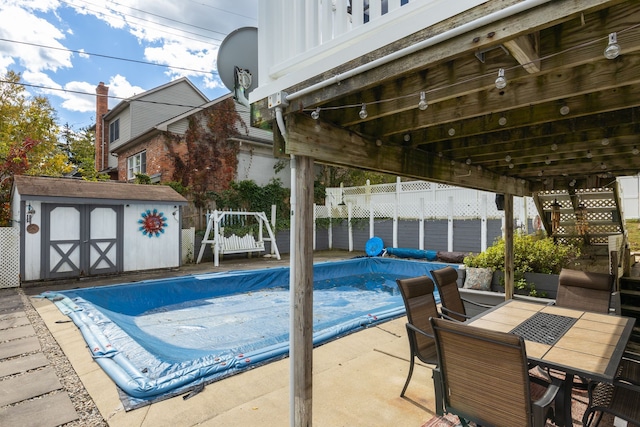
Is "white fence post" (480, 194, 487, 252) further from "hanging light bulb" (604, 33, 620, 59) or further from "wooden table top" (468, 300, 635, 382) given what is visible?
"hanging light bulb" (604, 33, 620, 59)

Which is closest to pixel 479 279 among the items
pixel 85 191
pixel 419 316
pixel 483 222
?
pixel 419 316

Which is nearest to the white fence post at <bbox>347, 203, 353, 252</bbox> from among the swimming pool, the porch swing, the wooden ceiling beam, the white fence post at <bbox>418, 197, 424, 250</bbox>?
the swimming pool

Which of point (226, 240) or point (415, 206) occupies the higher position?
point (415, 206)

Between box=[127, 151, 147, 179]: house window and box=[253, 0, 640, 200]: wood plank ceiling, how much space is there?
42.8 feet

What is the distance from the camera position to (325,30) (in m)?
2.12

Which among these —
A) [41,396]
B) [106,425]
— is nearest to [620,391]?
[106,425]

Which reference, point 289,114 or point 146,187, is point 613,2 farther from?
point 146,187

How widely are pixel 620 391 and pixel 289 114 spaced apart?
8.97 feet

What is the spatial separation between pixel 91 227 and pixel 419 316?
28.9 feet

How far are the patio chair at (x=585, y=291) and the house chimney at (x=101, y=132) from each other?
787 inches

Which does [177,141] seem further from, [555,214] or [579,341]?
[579,341]

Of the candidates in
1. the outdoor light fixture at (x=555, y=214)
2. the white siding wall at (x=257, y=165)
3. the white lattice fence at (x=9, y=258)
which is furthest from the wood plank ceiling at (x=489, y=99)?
the white siding wall at (x=257, y=165)

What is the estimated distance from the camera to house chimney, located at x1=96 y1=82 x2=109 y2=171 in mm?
17453

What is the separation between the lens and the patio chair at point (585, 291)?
3357 millimetres
